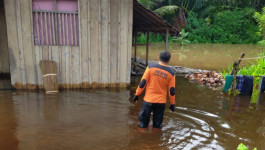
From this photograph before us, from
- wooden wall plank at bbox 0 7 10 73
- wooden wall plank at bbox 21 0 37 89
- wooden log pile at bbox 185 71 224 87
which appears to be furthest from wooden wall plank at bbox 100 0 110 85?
wooden log pile at bbox 185 71 224 87

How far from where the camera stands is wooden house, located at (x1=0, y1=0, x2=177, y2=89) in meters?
6.56

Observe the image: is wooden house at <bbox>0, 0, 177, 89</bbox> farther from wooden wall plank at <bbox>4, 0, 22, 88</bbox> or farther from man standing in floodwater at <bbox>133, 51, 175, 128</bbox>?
man standing in floodwater at <bbox>133, 51, 175, 128</bbox>

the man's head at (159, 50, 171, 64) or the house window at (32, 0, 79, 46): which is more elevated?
the house window at (32, 0, 79, 46)

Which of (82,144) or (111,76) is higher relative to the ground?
(111,76)

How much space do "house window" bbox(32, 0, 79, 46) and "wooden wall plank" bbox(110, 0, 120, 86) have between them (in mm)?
1145

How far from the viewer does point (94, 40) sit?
23.4ft

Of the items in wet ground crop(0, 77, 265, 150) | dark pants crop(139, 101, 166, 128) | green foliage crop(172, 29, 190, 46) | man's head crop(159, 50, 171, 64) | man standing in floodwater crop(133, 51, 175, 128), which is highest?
green foliage crop(172, 29, 190, 46)

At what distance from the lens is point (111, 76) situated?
7469 mm

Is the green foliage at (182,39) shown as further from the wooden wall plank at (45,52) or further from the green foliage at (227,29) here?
the wooden wall plank at (45,52)

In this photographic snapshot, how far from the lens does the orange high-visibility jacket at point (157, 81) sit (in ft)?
13.2

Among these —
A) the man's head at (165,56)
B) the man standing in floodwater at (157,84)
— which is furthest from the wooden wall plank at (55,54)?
the man's head at (165,56)

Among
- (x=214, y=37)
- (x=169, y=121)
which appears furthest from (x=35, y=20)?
(x=214, y=37)

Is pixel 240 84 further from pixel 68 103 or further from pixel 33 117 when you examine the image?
pixel 33 117

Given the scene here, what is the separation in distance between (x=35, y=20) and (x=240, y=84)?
276 inches
